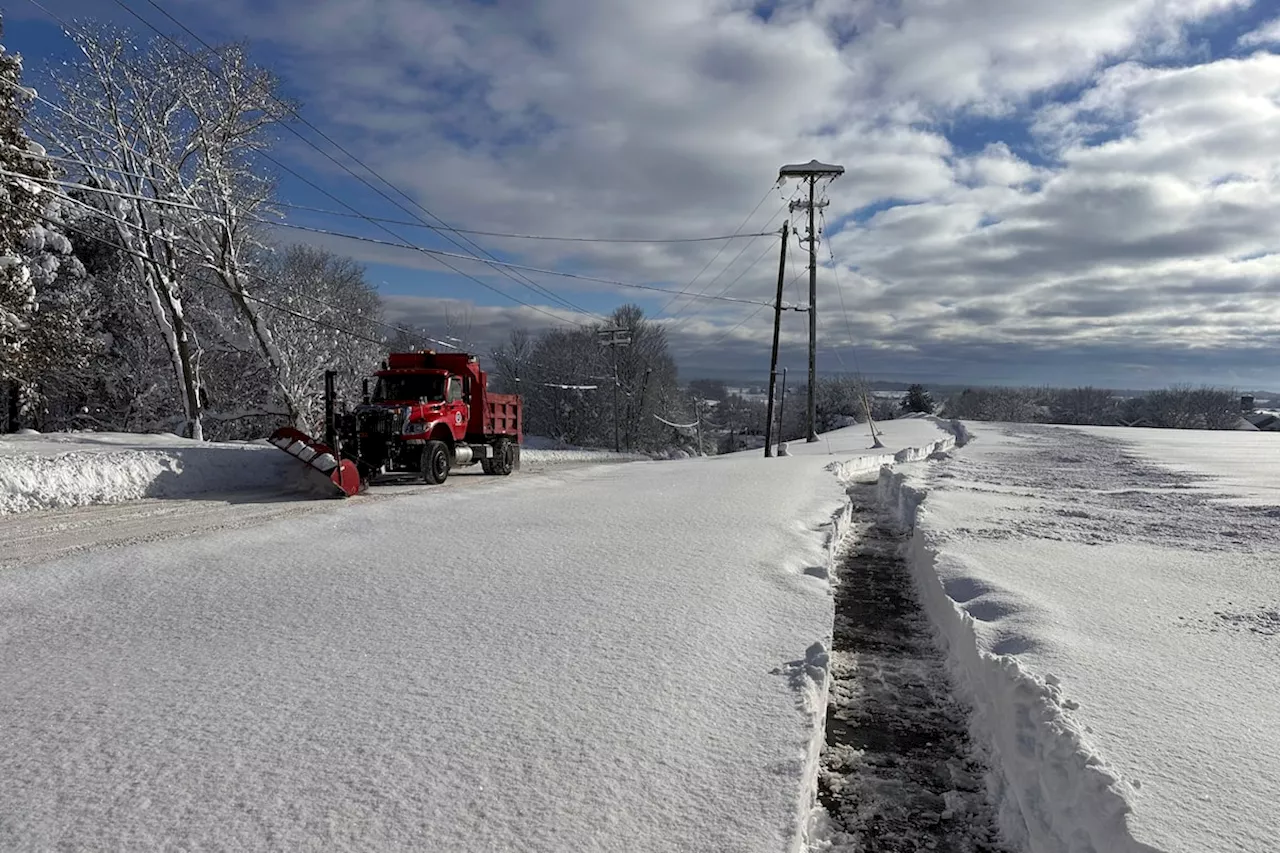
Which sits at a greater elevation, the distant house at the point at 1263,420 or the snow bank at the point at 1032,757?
the distant house at the point at 1263,420

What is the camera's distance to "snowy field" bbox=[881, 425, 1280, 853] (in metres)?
2.99

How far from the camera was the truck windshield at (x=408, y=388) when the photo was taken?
53.0 ft

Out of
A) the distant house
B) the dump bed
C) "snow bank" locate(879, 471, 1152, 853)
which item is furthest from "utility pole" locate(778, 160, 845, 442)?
the distant house

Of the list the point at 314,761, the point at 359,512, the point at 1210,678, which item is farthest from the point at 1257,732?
the point at 359,512

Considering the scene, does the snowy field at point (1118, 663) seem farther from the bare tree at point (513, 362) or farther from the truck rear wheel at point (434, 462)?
the bare tree at point (513, 362)

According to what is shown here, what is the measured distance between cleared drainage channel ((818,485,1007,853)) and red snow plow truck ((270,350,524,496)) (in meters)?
10.1

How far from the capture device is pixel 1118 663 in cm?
457

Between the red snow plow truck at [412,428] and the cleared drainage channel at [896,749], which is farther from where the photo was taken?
the red snow plow truck at [412,428]

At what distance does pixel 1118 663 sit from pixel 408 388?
1452 cm

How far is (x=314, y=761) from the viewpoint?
10.4 ft

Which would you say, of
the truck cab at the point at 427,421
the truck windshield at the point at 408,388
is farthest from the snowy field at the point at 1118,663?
the truck windshield at the point at 408,388

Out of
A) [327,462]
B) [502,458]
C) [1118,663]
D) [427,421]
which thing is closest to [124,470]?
[327,462]

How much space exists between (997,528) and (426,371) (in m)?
12.0

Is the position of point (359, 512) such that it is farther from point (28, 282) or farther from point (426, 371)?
point (28, 282)
